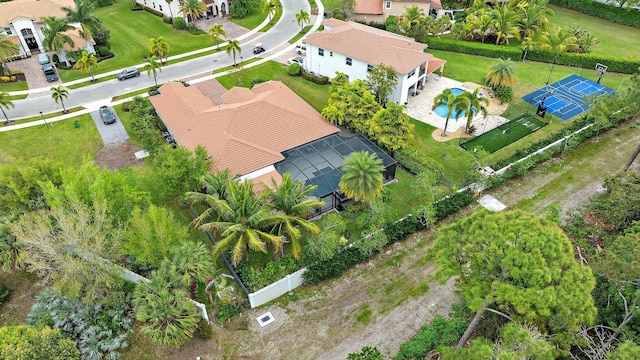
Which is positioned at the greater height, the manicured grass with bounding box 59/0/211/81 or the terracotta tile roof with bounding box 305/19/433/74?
the terracotta tile roof with bounding box 305/19/433/74

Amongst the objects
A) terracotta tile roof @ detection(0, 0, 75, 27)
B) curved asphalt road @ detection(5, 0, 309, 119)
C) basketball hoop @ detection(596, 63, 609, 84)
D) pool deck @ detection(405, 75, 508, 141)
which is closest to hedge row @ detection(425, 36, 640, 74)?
basketball hoop @ detection(596, 63, 609, 84)

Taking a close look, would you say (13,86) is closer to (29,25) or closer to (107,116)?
(29,25)

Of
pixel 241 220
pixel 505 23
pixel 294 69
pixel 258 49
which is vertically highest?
pixel 505 23

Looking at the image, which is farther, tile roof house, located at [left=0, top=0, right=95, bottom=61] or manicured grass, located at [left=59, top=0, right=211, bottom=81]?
manicured grass, located at [left=59, top=0, right=211, bottom=81]

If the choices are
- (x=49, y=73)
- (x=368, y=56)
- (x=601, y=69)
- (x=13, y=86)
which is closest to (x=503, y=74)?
(x=601, y=69)

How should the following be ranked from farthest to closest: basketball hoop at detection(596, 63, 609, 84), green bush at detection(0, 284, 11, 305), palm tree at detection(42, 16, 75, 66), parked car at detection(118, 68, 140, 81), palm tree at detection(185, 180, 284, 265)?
parked car at detection(118, 68, 140, 81) → palm tree at detection(42, 16, 75, 66) → basketball hoop at detection(596, 63, 609, 84) → green bush at detection(0, 284, 11, 305) → palm tree at detection(185, 180, 284, 265)

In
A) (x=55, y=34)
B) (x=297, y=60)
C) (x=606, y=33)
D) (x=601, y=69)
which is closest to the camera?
(x=601, y=69)

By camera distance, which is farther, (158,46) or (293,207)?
(158,46)

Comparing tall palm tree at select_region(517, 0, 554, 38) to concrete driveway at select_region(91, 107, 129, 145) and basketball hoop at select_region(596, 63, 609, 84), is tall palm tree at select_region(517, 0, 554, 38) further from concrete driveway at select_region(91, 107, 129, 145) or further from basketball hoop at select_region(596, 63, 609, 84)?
concrete driveway at select_region(91, 107, 129, 145)
